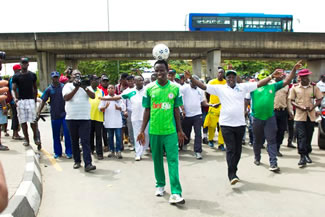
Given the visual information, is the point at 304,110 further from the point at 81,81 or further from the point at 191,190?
the point at 81,81

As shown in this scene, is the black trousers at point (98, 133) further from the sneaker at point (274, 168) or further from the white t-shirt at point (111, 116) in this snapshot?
the sneaker at point (274, 168)

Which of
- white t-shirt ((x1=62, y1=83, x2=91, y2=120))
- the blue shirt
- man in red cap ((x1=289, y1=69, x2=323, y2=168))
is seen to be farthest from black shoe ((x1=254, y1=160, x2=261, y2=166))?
the blue shirt

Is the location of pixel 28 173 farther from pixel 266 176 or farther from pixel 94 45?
pixel 94 45

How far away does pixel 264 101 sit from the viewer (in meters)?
6.25

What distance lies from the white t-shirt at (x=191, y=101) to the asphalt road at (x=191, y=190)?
1.14 m

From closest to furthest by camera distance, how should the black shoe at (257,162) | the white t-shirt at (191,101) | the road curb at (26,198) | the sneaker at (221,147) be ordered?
the road curb at (26,198), the black shoe at (257,162), the white t-shirt at (191,101), the sneaker at (221,147)

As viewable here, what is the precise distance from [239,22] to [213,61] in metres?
5.57

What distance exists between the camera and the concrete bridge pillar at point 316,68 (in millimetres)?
30703

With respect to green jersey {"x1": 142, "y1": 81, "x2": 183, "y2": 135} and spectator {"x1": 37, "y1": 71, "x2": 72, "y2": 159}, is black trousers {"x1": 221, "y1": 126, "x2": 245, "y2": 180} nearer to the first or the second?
green jersey {"x1": 142, "y1": 81, "x2": 183, "y2": 135}

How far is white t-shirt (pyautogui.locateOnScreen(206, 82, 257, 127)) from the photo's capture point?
5371mm

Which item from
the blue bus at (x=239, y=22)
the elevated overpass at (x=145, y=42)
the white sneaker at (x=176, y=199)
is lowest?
the white sneaker at (x=176, y=199)

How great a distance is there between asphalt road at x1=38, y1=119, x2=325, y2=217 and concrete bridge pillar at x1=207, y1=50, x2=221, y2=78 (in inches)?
698

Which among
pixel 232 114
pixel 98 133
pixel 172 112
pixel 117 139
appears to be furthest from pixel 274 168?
pixel 98 133

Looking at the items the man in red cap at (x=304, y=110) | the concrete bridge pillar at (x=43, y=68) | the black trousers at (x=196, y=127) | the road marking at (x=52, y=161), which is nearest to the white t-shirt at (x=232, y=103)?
the man in red cap at (x=304, y=110)
